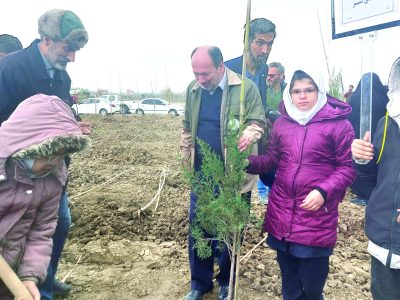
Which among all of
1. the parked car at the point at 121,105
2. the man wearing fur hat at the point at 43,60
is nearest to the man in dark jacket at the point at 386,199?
the man wearing fur hat at the point at 43,60

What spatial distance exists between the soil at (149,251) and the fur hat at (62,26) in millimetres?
961

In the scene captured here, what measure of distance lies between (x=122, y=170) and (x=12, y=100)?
4.82 meters

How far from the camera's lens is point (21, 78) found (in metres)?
2.22

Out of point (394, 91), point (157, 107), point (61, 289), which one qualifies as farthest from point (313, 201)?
point (157, 107)

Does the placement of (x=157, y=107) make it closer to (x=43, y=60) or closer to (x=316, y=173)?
(x=43, y=60)

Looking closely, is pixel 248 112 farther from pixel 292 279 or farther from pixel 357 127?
pixel 357 127

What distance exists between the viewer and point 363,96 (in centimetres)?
166

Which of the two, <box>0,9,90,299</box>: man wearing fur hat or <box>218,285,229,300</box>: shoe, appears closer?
<box>0,9,90,299</box>: man wearing fur hat

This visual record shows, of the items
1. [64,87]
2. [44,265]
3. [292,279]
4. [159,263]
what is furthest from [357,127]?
[44,265]

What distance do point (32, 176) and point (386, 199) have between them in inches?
64.3

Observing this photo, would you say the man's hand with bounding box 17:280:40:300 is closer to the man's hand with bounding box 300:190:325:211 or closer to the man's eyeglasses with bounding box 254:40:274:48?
the man's hand with bounding box 300:190:325:211

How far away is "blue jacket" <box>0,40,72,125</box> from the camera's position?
2.19 metres

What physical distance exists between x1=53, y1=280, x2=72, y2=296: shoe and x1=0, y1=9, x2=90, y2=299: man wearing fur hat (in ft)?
4.17

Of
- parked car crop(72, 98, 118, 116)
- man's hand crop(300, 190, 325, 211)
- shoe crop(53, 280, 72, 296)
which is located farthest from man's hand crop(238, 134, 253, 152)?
parked car crop(72, 98, 118, 116)
